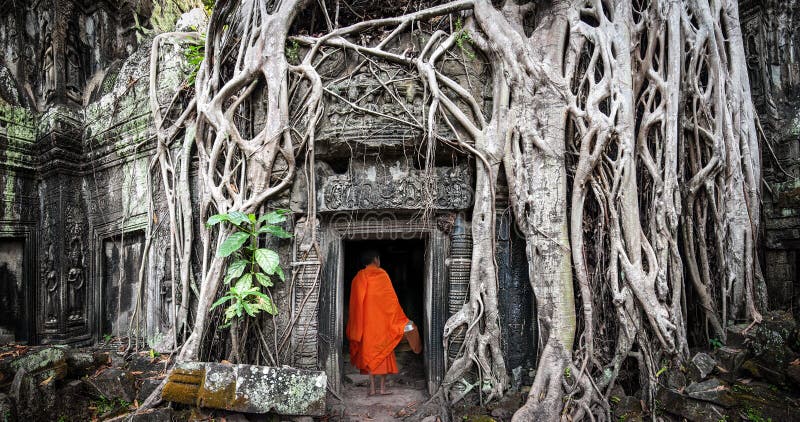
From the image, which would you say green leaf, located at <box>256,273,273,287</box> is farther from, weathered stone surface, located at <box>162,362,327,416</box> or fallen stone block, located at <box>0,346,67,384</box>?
fallen stone block, located at <box>0,346,67,384</box>

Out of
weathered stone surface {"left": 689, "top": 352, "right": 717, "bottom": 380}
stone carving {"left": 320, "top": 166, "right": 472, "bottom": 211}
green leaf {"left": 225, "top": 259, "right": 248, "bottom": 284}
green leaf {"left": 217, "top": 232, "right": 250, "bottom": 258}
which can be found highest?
stone carving {"left": 320, "top": 166, "right": 472, "bottom": 211}

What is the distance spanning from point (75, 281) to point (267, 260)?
347cm

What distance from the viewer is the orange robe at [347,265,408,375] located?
377 centimetres

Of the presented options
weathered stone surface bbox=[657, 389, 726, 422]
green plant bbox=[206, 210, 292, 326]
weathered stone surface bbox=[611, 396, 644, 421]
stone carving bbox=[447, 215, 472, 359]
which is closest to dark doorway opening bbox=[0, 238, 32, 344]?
green plant bbox=[206, 210, 292, 326]

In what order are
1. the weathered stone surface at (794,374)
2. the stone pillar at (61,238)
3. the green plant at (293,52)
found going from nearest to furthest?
the weathered stone surface at (794,374), the green plant at (293,52), the stone pillar at (61,238)

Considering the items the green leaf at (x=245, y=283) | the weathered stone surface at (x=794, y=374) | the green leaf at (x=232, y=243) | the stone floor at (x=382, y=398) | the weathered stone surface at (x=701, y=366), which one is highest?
the green leaf at (x=232, y=243)

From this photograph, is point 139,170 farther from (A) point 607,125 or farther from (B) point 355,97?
(A) point 607,125

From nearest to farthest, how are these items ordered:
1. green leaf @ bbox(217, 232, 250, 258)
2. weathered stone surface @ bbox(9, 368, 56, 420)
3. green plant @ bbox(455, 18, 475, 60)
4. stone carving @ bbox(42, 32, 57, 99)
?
weathered stone surface @ bbox(9, 368, 56, 420) < green leaf @ bbox(217, 232, 250, 258) < green plant @ bbox(455, 18, 475, 60) < stone carving @ bbox(42, 32, 57, 99)

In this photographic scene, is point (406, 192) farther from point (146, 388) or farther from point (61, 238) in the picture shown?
point (61, 238)

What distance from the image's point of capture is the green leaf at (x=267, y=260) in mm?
3139

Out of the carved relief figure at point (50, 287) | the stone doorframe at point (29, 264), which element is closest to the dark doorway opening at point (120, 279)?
the carved relief figure at point (50, 287)

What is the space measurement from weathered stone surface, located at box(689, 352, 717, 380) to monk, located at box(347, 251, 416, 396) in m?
2.36

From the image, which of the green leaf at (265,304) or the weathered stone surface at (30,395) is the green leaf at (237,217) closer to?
the green leaf at (265,304)

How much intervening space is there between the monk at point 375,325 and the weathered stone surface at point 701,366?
2.36 metres
